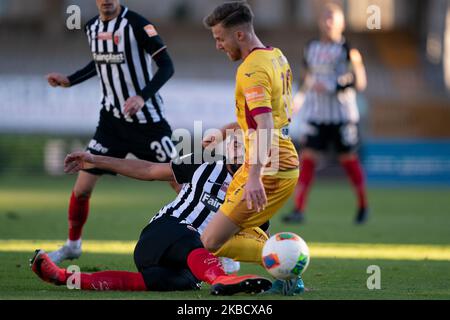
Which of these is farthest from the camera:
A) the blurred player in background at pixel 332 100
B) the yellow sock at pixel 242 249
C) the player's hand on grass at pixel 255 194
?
the blurred player in background at pixel 332 100

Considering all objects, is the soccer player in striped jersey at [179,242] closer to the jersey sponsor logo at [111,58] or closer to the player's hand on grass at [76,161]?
the player's hand on grass at [76,161]

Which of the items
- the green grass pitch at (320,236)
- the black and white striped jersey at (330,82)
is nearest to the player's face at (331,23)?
the black and white striped jersey at (330,82)

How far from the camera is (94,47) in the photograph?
26.8ft

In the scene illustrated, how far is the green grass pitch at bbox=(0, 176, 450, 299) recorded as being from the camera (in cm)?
626

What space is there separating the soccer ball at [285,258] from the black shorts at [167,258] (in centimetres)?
57

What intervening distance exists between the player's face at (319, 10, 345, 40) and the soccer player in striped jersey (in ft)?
19.0

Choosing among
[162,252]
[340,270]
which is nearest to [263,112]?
[162,252]

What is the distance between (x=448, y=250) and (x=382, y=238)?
122 centimetres

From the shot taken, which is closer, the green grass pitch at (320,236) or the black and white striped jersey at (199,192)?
the green grass pitch at (320,236)

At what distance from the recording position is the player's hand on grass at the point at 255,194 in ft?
→ 18.7

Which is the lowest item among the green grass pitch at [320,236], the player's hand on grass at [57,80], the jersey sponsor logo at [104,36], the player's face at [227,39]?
the green grass pitch at [320,236]

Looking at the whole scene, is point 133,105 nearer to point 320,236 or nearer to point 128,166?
point 128,166

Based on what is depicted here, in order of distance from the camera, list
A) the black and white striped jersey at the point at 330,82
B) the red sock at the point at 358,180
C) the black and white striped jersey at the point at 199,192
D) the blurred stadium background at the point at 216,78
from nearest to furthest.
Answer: the black and white striped jersey at the point at 199,192
the red sock at the point at 358,180
the black and white striped jersey at the point at 330,82
the blurred stadium background at the point at 216,78

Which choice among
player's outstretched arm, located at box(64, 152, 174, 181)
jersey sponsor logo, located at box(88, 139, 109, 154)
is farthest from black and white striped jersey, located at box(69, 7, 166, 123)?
player's outstretched arm, located at box(64, 152, 174, 181)
